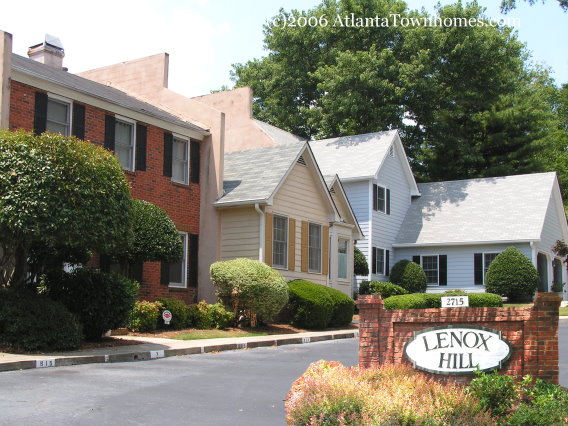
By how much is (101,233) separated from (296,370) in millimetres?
4656

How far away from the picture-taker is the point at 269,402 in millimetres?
9461

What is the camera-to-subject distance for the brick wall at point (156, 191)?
20.0m

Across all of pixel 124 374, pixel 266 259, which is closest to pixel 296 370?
pixel 124 374

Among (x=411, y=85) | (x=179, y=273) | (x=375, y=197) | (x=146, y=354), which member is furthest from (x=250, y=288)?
(x=411, y=85)

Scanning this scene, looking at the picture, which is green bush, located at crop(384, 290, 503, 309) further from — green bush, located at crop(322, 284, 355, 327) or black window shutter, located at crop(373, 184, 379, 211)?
black window shutter, located at crop(373, 184, 379, 211)

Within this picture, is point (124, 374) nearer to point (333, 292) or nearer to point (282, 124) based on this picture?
point (333, 292)

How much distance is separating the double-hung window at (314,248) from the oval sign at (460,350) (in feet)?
56.0

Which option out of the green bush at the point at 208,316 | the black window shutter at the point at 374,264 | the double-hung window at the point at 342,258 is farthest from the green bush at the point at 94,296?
the black window shutter at the point at 374,264

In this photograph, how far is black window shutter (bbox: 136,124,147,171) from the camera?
21.2 meters

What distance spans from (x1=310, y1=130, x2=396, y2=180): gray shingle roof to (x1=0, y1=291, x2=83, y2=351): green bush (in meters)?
21.1

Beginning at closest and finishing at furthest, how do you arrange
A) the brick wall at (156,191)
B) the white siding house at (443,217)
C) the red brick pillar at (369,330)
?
the red brick pillar at (369,330) < the brick wall at (156,191) < the white siding house at (443,217)

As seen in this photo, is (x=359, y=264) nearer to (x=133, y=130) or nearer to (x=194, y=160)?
(x=194, y=160)

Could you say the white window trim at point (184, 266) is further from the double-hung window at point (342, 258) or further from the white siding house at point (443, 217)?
the white siding house at point (443, 217)

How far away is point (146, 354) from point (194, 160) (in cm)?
1029
